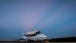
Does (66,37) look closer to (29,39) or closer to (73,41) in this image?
(73,41)

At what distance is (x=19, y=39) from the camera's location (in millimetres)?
5379

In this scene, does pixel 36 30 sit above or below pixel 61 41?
above

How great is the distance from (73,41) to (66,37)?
350 millimetres

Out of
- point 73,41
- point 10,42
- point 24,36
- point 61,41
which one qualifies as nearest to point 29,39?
point 24,36

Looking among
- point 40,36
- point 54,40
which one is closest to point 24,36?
point 40,36

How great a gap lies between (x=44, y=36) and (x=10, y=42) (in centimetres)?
130

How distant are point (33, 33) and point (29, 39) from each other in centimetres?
30

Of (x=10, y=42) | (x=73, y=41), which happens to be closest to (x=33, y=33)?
(x=10, y=42)

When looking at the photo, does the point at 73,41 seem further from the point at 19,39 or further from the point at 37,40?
the point at 19,39

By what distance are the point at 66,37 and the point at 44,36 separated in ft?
2.74

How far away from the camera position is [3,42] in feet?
17.7

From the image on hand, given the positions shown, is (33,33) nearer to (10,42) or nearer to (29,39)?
(29,39)

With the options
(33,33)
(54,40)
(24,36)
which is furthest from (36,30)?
(54,40)

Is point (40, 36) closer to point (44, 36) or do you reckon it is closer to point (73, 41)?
point (44, 36)
